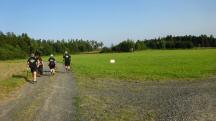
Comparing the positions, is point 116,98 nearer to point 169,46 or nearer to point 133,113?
point 133,113

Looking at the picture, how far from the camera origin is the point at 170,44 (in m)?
191

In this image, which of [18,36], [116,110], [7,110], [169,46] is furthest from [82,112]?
[169,46]

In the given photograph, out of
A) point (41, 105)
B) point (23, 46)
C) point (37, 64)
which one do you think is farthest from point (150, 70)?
point (23, 46)

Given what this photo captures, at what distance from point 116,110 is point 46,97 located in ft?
17.3

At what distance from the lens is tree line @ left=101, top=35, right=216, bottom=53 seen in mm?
186275

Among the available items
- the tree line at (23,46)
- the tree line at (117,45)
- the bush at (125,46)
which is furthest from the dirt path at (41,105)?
the bush at (125,46)

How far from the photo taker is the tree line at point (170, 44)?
611ft

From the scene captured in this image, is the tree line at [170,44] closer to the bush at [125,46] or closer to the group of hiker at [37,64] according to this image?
the bush at [125,46]

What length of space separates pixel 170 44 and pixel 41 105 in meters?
175

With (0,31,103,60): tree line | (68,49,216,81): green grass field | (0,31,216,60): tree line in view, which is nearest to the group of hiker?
(68,49,216,81): green grass field

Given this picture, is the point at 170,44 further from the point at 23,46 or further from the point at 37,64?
the point at 37,64

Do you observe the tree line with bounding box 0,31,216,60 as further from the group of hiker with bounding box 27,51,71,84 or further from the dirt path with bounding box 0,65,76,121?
the dirt path with bounding box 0,65,76,121

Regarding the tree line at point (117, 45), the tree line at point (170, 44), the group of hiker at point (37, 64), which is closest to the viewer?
the group of hiker at point (37, 64)

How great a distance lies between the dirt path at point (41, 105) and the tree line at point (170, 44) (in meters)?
157
